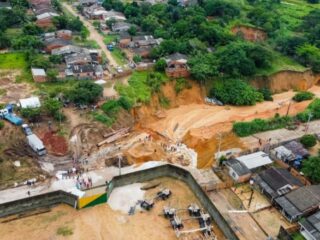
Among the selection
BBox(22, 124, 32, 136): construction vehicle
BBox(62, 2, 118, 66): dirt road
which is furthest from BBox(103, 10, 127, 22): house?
BBox(22, 124, 32, 136): construction vehicle

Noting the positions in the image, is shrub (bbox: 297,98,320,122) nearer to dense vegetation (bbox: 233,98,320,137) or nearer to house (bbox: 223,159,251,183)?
dense vegetation (bbox: 233,98,320,137)

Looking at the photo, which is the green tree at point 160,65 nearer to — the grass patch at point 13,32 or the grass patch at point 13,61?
the grass patch at point 13,61

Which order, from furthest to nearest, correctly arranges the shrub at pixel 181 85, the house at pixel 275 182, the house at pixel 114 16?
the house at pixel 114 16 → the shrub at pixel 181 85 → the house at pixel 275 182

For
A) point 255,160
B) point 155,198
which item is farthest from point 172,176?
point 255,160

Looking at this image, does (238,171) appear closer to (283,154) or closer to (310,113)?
(283,154)

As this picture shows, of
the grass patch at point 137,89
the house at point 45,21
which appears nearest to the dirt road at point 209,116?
the grass patch at point 137,89
